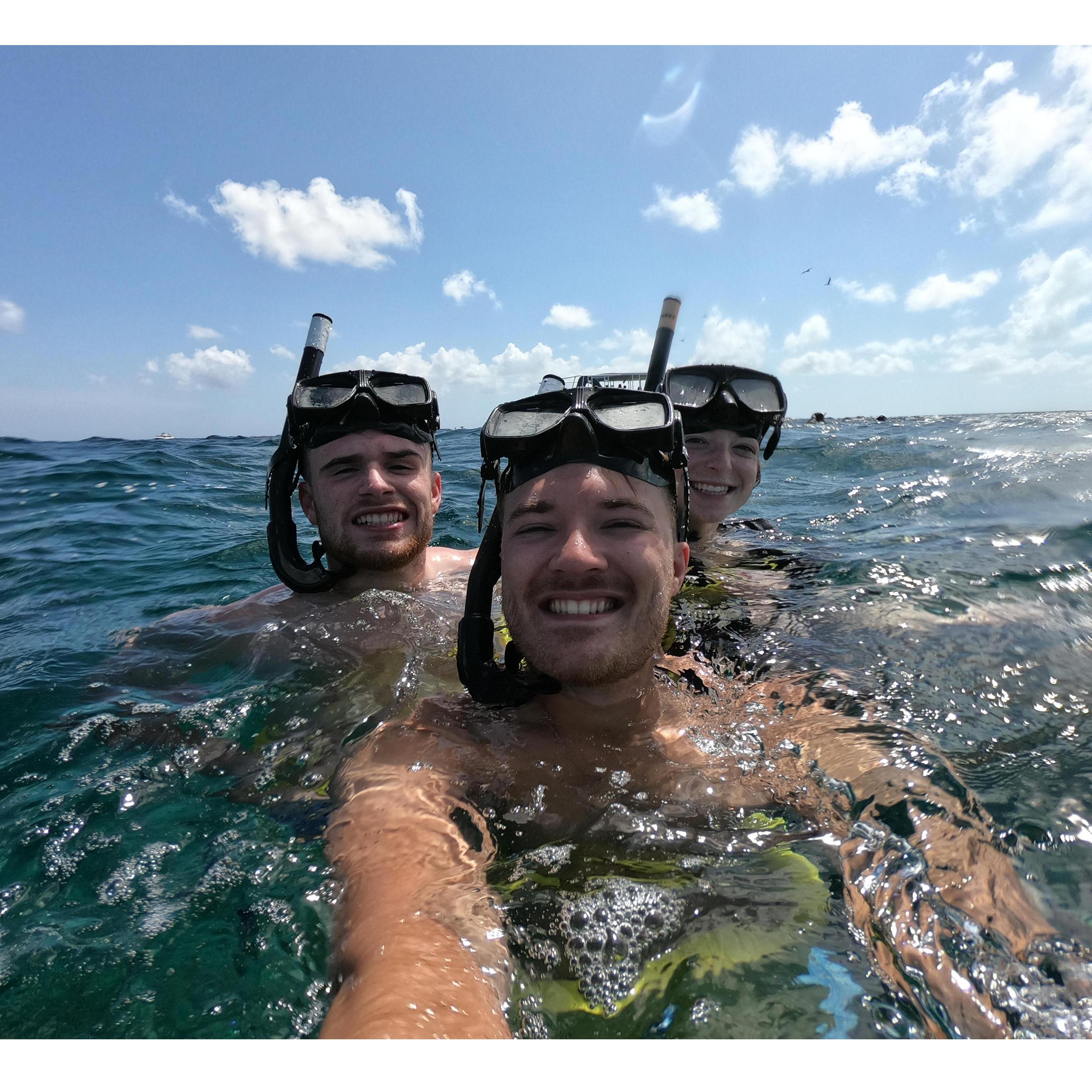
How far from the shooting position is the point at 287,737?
3.06m

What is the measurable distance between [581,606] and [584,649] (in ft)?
0.50

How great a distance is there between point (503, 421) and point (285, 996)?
6.60 feet

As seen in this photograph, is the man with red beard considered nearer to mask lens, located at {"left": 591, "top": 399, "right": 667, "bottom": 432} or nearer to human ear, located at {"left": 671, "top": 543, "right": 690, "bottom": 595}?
mask lens, located at {"left": 591, "top": 399, "right": 667, "bottom": 432}

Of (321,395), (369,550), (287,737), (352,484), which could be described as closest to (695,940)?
(287,737)

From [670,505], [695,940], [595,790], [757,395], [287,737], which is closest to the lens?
[695,940]

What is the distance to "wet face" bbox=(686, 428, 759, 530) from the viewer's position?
16.2ft

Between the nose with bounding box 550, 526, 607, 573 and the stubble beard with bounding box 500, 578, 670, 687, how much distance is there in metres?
0.10

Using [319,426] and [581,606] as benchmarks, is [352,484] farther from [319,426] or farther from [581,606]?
[581,606]

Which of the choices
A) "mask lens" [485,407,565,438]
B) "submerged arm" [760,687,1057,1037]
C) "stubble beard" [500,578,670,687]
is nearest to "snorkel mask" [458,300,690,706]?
"mask lens" [485,407,565,438]

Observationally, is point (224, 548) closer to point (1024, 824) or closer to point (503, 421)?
point (503, 421)

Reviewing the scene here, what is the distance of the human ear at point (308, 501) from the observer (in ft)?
14.6

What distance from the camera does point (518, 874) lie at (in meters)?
1.96
